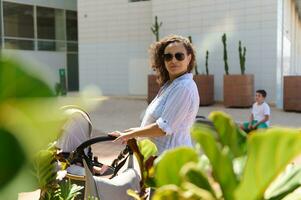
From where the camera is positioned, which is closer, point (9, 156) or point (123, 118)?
point (9, 156)

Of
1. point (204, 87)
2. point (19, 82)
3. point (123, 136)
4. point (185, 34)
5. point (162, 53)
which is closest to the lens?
point (19, 82)

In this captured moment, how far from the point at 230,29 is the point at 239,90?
86.2 inches

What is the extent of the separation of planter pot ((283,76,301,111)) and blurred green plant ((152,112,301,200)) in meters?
11.3

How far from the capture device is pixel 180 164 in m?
0.47

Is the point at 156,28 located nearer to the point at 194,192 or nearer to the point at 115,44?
the point at 115,44

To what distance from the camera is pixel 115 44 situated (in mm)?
16094

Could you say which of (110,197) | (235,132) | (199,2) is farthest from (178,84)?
(199,2)

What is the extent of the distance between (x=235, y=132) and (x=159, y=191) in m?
0.13

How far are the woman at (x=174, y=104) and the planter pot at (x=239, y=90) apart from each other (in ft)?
32.1

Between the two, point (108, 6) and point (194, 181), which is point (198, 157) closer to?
point (194, 181)

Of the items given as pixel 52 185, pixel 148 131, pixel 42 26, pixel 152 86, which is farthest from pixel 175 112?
pixel 42 26

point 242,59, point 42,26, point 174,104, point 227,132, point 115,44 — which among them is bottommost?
point 174,104

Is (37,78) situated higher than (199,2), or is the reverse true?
(199,2)

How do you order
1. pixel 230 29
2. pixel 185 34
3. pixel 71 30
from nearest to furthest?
pixel 230 29, pixel 185 34, pixel 71 30
